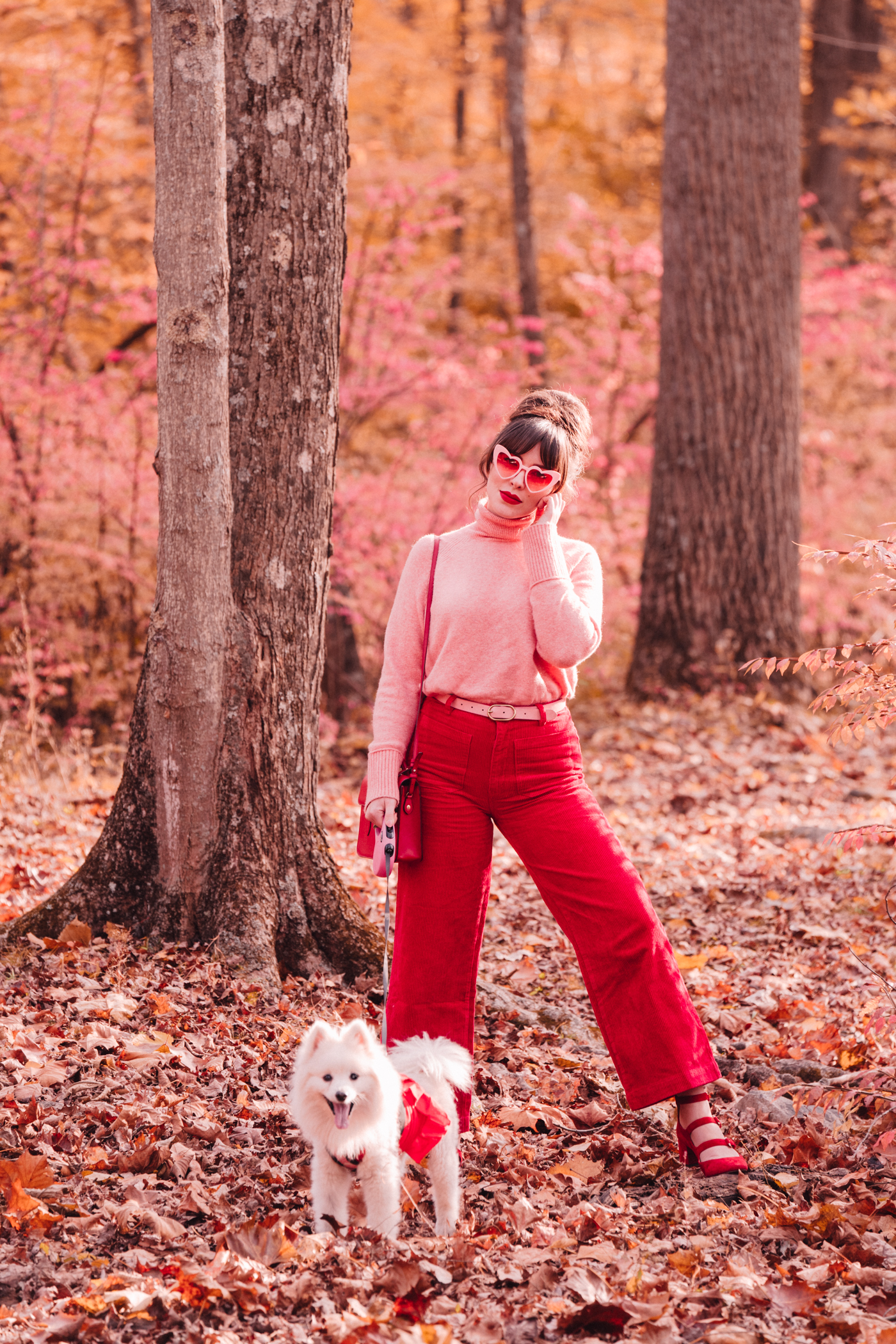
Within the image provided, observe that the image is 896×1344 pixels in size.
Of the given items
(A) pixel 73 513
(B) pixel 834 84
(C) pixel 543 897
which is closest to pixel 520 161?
(A) pixel 73 513

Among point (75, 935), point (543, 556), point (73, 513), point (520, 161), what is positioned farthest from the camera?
point (520, 161)

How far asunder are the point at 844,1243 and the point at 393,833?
60.1 inches

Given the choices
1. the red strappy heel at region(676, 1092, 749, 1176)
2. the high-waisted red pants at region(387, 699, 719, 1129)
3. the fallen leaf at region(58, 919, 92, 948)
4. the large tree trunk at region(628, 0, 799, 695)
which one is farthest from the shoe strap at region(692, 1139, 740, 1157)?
the large tree trunk at region(628, 0, 799, 695)

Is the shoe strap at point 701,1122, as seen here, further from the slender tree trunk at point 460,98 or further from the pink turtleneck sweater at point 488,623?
the slender tree trunk at point 460,98

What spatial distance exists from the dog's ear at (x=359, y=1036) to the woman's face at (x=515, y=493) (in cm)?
141

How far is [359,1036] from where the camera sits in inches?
97.7

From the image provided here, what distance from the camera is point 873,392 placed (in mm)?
14383

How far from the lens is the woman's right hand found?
307 cm

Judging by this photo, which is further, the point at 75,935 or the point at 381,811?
the point at 75,935

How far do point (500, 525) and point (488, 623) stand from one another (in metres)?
0.30

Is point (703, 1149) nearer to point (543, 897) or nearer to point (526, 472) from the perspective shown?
point (543, 897)

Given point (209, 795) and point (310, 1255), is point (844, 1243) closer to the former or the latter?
point (310, 1255)

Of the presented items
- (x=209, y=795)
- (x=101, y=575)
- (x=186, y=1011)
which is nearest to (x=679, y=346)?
(x=101, y=575)

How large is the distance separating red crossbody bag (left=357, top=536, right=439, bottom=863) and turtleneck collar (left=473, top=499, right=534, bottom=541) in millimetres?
141
